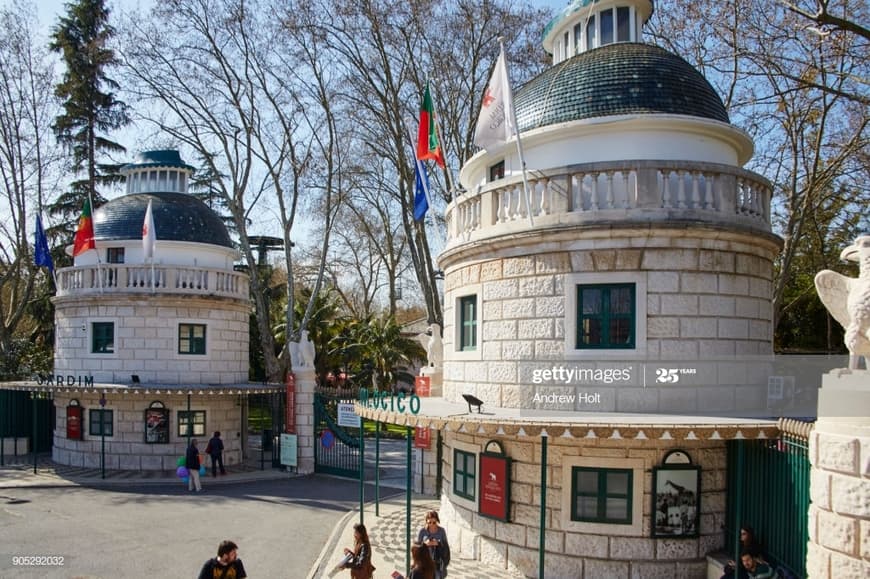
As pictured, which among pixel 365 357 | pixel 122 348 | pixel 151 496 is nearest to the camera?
pixel 151 496

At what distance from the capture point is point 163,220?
26969 mm

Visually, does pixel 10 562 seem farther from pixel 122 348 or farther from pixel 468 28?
pixel 468 28

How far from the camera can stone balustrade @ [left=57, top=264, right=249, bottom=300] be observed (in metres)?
25.0

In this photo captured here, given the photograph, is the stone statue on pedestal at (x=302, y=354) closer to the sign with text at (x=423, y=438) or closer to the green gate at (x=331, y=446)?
the green gate at (x=331, y=446)

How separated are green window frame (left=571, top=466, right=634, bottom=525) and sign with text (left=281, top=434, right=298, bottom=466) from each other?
13951 mm

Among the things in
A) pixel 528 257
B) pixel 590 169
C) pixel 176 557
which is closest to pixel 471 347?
pixel 528 257

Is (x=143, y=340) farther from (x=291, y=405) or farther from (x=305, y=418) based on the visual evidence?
(x=305, y=418)

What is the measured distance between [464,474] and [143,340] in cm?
1548

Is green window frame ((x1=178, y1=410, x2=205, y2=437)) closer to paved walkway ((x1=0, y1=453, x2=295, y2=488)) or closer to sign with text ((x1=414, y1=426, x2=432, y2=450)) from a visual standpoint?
paved walkway ((x1=0, y1=453, x2=295, y2=488))

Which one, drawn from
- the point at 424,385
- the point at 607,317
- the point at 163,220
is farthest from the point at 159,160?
→ the point at 607,317

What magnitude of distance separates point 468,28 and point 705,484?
19.7m

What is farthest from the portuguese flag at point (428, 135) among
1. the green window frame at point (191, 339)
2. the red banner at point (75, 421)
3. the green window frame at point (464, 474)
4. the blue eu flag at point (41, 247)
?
the blue eu flag at point (41, 247)

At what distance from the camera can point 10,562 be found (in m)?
13.9

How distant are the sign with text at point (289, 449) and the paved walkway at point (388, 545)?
202 inches
